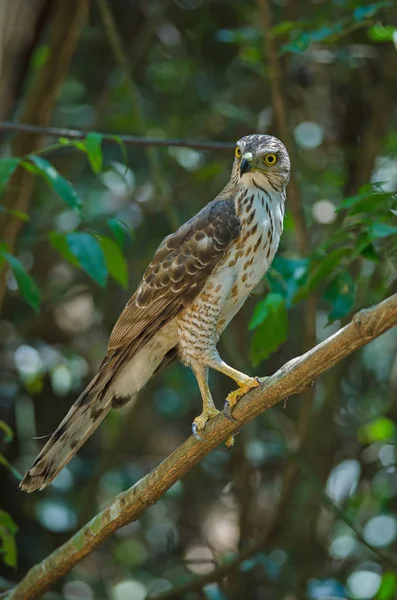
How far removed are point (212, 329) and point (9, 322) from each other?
9.49 feet

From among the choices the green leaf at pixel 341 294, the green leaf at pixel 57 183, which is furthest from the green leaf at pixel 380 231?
the green leaf at pixel 57 183

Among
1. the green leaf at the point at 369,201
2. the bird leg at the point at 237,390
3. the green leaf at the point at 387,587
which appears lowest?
the green leaf at the point at 387,587

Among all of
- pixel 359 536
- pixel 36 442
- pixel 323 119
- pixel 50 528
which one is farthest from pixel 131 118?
pixel 359 536

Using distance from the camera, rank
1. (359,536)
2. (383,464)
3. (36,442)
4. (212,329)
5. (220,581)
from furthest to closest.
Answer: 1. (36,442)
2. (383,464)
3. (220,581)
4. (359,536)
5. (212,329)

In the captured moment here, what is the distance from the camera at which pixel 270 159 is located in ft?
13.1

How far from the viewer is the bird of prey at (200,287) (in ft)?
12.8

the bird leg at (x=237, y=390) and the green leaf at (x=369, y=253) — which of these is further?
the green leaf at (x=369, y=253)

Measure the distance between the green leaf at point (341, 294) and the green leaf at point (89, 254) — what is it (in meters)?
0.93

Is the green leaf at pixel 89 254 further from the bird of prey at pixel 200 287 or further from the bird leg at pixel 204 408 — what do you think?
the bird leg at pixel 204 408

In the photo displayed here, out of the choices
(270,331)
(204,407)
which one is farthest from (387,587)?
(270,331)

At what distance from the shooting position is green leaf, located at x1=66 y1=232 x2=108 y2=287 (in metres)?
3.57

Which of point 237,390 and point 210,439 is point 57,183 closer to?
point 237,390

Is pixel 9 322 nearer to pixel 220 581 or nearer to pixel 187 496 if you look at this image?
pixel 187 496

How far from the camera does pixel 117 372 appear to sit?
4.04 metres
